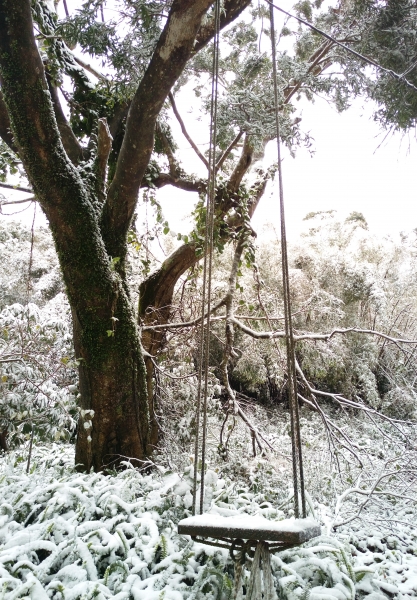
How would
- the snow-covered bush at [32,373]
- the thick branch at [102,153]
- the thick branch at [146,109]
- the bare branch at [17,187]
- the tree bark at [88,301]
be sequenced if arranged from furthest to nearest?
the bare branch at [17,187]
the snow-covered bush at [32,373]
the thick branch at [102,153]
the tree bark at [88,301]
the thick branch at [146,109]

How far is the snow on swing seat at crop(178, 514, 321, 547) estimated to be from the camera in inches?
43.3

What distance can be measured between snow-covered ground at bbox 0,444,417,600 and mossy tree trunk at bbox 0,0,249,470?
0.36 metres

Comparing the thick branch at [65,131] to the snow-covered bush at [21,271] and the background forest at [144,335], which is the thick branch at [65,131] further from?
the snow-covered bush at [21,271]

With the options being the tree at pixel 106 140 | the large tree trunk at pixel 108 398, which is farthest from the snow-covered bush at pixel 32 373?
the tree at pixel 106 140

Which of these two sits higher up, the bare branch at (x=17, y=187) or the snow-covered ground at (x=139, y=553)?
the bare branch at (x=17, y=187)

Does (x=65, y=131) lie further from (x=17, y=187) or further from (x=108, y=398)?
(x=108, y=398)

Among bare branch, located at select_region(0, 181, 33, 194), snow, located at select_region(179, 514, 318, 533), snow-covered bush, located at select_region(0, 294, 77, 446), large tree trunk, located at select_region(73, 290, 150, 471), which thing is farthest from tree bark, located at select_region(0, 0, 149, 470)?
snow, located at select_region(179, 514, 318, 533)

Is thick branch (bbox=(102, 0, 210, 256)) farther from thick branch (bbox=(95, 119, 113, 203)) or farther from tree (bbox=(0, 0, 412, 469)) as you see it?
thick branch (bbox=(95, 119, 113, 203))

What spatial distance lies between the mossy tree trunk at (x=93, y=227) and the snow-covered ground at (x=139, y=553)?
1.18 ft

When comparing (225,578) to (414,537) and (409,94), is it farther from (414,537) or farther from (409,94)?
(409,94)

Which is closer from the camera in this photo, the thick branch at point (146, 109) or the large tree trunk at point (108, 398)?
the thick branch at point (146, 109)

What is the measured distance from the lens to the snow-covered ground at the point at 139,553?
4.81ft

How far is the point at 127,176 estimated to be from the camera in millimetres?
2598

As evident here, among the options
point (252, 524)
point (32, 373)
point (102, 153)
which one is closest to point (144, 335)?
point (32, 373)
